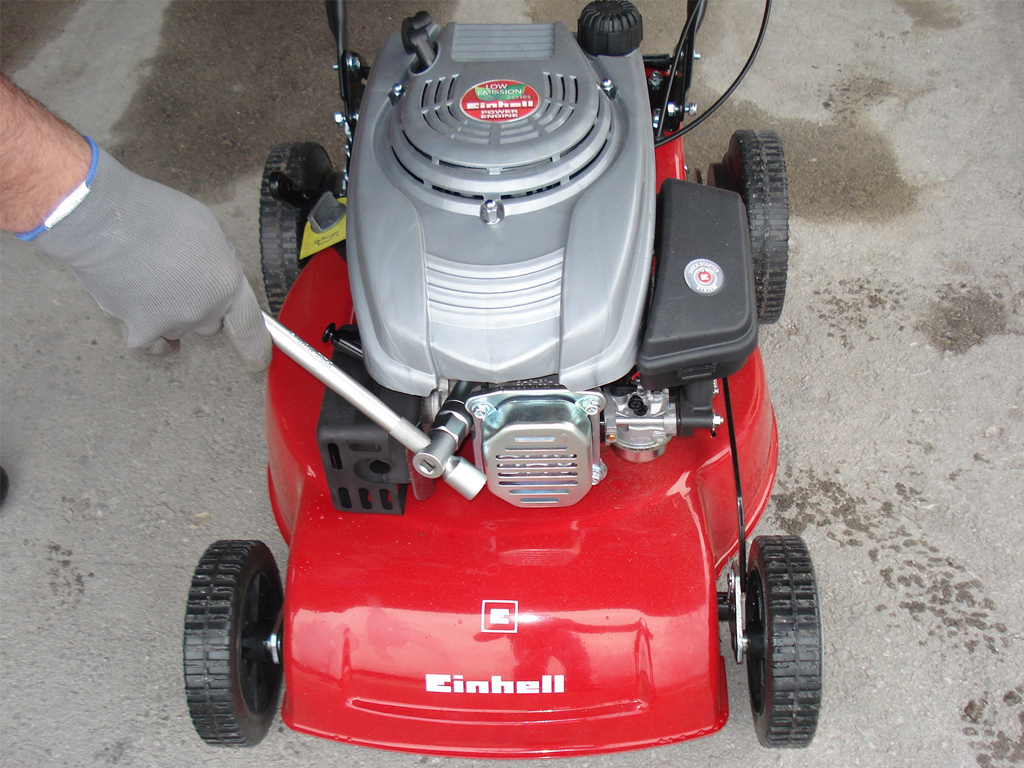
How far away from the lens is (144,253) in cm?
125

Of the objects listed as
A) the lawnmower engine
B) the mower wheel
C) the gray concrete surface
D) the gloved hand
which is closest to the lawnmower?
the lawnmower engine

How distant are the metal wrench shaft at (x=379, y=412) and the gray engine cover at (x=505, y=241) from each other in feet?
0.16

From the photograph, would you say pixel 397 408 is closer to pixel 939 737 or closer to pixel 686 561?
pixel 686 561

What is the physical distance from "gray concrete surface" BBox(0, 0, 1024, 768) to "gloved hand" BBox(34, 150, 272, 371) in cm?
76

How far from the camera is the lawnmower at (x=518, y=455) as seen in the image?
4.07 ft

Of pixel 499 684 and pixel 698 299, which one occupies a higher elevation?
pixel 698 299

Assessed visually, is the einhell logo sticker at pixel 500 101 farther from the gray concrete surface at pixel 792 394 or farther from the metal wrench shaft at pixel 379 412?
the gray concrete surface at pixel 792 394

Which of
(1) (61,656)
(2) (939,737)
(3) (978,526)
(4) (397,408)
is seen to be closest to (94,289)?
(4) (397,408)

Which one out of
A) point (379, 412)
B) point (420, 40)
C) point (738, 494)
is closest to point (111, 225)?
point (379, 412)

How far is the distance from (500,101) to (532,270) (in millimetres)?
285

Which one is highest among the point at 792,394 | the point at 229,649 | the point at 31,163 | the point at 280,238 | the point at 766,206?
the point at 31,163

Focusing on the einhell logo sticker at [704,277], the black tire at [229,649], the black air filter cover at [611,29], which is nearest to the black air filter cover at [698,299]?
the einhell logo sticker at [704,277]

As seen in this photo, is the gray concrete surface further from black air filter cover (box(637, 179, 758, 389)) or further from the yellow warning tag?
black air filter cover (box(637, 179, 758, 389))

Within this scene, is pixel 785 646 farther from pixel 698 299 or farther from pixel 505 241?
pixel 505 241
